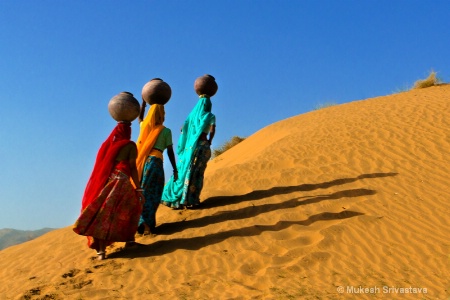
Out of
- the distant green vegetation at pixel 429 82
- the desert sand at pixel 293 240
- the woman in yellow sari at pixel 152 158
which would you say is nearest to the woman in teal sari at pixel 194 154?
the desert sand at pixel 293 240

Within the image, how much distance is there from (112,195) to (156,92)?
2025 mm

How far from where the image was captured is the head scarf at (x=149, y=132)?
8711 millimetres

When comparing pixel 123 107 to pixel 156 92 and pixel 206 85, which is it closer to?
pixel 156 92

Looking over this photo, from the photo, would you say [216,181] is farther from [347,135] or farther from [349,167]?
[347,135]

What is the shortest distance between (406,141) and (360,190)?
387 centimetres

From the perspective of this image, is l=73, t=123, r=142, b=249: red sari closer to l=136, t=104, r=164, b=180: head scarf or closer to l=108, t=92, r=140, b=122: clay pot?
l=108, t=92, r=140, b=122: clay pot

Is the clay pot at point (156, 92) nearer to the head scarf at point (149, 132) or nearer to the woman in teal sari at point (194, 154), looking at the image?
the head scarf at point (149, 132)

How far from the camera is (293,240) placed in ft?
26.5

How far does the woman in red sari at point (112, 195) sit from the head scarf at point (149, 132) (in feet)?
3.19

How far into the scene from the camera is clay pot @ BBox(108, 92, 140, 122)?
302 inches

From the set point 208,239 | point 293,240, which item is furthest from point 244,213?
point 293,240

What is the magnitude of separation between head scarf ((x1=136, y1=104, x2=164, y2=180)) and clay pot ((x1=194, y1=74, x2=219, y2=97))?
4.01ft

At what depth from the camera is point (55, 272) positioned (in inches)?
317

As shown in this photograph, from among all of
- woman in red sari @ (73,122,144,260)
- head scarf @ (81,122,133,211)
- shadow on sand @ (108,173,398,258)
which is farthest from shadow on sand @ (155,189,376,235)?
head scarf @ (81,122,133,211)
